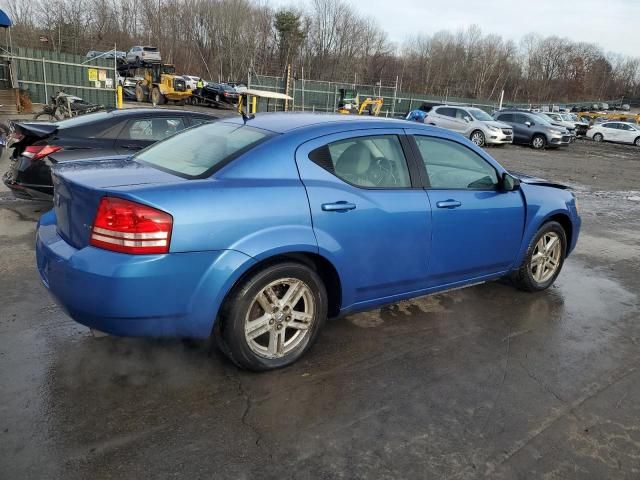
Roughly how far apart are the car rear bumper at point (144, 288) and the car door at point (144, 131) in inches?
155

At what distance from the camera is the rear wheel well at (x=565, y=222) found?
4883 mm

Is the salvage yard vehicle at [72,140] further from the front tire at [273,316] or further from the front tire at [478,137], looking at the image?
the front tire at [478,137]

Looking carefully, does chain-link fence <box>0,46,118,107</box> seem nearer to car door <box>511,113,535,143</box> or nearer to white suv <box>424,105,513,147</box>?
white suv <box>424,105,513,147</box>

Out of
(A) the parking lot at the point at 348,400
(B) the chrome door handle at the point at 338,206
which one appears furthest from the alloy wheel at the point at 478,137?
(B) the chrome door handle at the point at 338,206

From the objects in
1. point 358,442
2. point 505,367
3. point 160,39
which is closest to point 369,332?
point 505,367

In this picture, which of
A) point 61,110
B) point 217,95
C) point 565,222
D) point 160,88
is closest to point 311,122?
point 565,222

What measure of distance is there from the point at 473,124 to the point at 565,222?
739 inches

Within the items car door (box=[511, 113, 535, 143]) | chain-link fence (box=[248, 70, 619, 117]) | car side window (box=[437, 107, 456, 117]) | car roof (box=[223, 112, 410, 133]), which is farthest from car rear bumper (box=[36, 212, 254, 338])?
chain-link fence (box=[248, 70, 619, 117])

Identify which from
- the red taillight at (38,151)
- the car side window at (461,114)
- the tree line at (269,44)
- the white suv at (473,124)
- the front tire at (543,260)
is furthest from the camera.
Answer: the tree line at (269,44)

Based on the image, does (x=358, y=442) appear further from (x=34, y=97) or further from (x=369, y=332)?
(x=34, y=97)

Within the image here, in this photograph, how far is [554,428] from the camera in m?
2.84

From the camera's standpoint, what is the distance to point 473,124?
2266 cm

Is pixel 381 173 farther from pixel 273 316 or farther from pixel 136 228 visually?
pixel 136 228

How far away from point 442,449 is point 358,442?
0.42 metres
